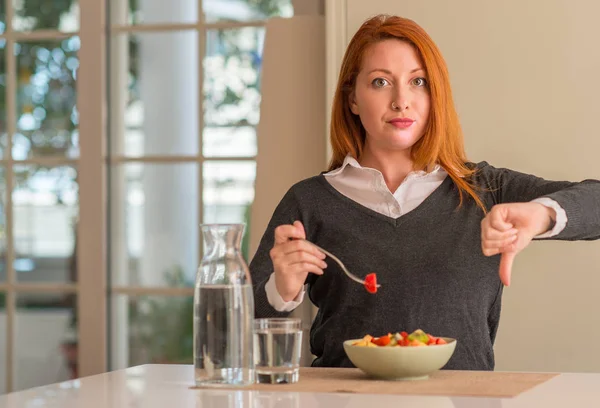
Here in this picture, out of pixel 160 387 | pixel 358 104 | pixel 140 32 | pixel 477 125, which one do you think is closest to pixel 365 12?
pixel 477 125

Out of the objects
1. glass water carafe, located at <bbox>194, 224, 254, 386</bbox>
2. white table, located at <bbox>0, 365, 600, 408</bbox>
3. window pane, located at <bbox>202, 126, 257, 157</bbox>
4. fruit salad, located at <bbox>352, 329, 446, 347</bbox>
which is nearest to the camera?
white table, located at <bbox>0, 365, 600, 408</bbox>

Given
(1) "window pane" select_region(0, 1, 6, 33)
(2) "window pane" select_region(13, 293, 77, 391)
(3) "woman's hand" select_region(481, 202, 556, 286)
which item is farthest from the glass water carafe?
(1) "window pane" select_region(0, 1, 6, 33)

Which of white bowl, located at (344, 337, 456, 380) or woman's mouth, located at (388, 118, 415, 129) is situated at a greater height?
woman's mouth, located at (388, 118, 415, 129)

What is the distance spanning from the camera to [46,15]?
387 cm

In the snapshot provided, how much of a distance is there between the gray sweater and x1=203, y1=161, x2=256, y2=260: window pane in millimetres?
1408

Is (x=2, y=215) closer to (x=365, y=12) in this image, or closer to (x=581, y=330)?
(x=365, y=12)

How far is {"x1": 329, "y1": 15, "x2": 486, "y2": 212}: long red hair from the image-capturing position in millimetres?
2107

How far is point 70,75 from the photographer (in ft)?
12.5

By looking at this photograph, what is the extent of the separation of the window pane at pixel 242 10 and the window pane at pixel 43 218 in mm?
898

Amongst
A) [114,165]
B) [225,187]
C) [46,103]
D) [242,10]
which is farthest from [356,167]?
[46,103]

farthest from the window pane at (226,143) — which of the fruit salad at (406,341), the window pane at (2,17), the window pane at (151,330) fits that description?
the fruit salad at (406,341)

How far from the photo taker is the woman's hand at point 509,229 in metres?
1.55

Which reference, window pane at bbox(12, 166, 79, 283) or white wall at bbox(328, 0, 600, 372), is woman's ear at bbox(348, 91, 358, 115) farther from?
window pane at bbox(12, 166, 79, 283)

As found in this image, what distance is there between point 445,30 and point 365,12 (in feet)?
0.88
